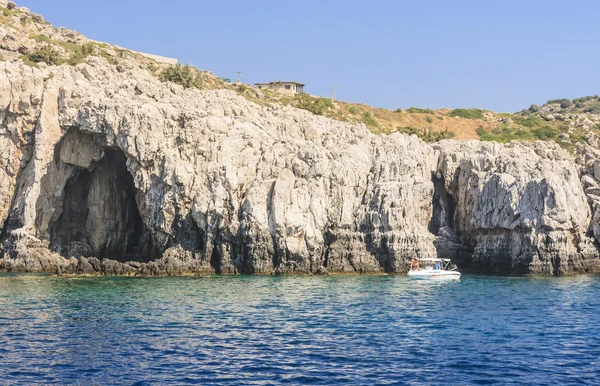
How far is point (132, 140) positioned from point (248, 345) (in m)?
39.5

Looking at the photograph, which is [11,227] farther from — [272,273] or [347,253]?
[347,253]

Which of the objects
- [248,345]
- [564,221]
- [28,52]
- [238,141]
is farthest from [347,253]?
[28,52]

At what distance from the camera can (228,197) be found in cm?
6562

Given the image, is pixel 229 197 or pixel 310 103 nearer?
pixel 229 197

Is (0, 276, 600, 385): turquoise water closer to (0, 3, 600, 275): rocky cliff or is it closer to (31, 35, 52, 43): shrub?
(0, 3, 600, 275): rocky cliff

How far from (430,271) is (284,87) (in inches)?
2957

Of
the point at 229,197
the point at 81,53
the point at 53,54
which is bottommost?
the point at 229,197

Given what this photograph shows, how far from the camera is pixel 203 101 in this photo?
75.2 meters

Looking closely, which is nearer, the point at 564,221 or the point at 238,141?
the point at 564,221

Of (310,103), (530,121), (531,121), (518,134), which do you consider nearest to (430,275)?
(310,103)

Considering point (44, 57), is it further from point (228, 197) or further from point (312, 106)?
point (228, 197)

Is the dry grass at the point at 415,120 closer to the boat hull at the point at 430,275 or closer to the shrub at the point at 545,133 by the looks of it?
the shrub at the point at 545,133

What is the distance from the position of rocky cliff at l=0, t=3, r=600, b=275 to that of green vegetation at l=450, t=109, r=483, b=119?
65.1m

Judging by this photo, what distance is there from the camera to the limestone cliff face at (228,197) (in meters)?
65.4
